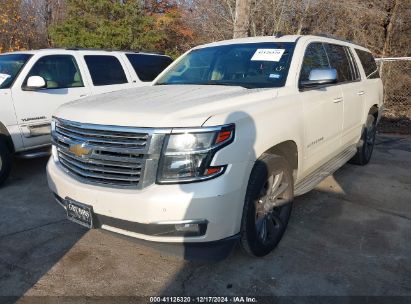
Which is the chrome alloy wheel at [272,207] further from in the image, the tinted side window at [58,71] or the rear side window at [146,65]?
the rear side window at [146,65]

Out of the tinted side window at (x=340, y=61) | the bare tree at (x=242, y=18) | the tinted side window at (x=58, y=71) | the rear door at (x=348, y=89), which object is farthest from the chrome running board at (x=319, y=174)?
the bare tree at (x=242, y=18)

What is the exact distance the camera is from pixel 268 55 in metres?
4.00

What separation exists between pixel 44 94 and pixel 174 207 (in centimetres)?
409

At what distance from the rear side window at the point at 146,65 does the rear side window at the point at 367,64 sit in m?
3.70

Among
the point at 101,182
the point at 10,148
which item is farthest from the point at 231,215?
the point at 10,148

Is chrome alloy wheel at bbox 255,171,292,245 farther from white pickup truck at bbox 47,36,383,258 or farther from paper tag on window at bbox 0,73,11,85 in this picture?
paper tag on window at bbox 0,73,11,85

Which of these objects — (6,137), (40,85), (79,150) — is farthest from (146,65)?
(79,150)

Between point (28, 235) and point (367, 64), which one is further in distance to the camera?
point (367, 64)

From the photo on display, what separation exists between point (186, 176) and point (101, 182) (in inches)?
27.3

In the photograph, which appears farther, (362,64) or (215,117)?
(362,64)

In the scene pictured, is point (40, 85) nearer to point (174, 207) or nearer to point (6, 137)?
point (6, 137)

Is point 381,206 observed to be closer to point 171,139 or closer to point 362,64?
point 362,64

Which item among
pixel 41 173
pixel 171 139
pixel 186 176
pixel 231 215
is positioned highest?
pixel 171 139

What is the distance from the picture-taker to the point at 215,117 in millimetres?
2738
